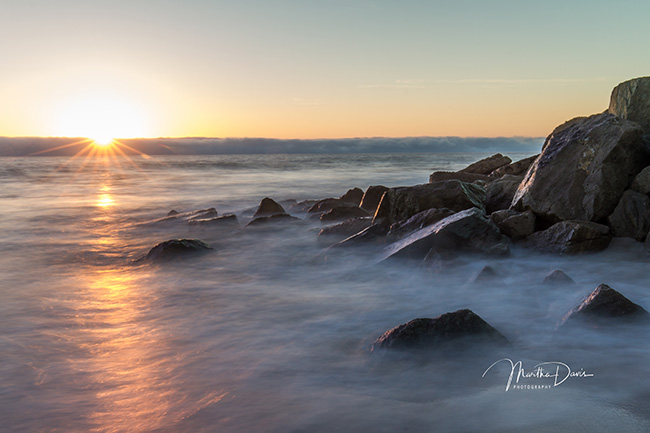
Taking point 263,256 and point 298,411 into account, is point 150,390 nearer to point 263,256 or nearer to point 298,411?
point 298,411

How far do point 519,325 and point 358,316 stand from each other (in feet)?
4.57

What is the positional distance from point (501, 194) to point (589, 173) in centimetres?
173

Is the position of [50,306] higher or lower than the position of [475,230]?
lower

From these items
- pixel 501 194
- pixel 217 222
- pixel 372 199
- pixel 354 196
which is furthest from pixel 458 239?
pixel 354 196

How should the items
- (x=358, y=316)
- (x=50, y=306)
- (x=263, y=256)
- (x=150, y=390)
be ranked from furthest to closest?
(x=263, y=256), (x=50, y=306), (x=358, y=316), (x=150, y=390)

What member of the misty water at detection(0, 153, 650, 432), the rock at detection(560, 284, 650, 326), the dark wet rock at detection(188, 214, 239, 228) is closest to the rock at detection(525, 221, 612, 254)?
the misty water at detection(0, 153, 650, 432)

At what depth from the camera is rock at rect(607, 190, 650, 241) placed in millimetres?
6051

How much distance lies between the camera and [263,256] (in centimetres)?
764

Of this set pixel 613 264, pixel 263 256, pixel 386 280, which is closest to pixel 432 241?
pixel 386 280

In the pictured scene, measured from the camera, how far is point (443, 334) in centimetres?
364

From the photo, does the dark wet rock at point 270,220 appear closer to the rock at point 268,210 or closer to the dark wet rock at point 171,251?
the rock at point 268,210
